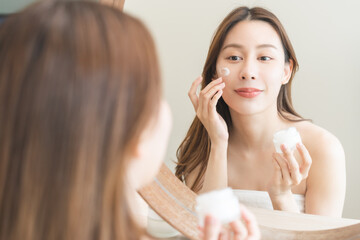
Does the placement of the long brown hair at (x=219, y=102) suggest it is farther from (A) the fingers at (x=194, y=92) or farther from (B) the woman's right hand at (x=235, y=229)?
(B) the woman's right hand at (x=235, y=229)

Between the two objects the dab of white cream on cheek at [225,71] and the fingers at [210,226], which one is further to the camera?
the dab of white cream on cheek at [225,71]

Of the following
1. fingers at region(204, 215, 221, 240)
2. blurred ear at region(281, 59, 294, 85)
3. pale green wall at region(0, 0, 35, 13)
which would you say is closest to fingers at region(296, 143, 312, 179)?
blurred ear at region(281, 59, 294, 85)

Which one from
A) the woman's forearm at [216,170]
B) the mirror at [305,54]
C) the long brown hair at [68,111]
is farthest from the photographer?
the woman's forearm at [216,170]

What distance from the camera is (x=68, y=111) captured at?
35cm

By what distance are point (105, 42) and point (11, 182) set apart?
0.15 meters

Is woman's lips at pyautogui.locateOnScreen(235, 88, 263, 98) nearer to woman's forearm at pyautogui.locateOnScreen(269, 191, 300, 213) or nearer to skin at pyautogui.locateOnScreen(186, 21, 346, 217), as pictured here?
skin at pyautogui.locateOnScreen(186, 21, 346, 217)

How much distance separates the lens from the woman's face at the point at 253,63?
714 millimetres

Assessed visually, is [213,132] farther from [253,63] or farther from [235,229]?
[235,229]

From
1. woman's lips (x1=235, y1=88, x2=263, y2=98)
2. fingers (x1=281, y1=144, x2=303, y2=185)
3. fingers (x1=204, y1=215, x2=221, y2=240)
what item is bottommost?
fingers (x1=204, y1=215, x2=221, y2=240)

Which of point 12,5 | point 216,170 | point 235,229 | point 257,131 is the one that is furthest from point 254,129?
point 12,5

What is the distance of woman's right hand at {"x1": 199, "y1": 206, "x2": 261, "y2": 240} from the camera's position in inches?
16.4

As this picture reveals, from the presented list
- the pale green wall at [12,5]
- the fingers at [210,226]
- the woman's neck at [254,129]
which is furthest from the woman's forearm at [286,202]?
the pale green wall at [12,5]

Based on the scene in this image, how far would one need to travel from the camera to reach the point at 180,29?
724 mm

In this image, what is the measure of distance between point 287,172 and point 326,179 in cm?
7
